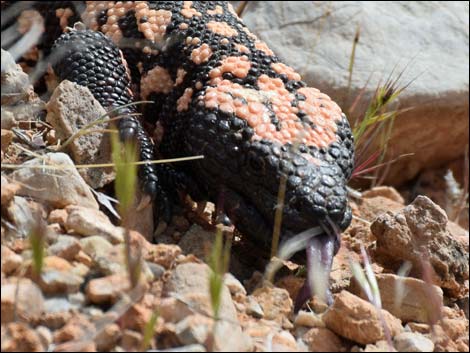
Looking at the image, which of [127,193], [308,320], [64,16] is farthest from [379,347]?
[64,16]

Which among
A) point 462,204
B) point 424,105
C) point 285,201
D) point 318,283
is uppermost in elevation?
point 285,201

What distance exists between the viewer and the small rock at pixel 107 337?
1.69 meters

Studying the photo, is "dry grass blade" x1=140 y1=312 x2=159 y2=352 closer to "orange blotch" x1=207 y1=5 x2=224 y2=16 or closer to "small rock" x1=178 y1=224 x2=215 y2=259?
"small rock" x1=178 y1=224 x2=215 y2=259

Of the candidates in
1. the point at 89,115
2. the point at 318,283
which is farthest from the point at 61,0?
the point at 318,283

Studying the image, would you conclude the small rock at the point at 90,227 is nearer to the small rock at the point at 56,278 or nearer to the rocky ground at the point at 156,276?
the rocky ground at the point at 156,276

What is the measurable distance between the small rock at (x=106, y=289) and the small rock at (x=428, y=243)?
3.14 feet

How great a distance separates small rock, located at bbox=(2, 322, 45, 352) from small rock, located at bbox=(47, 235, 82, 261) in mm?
259

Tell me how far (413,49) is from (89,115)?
2087mm

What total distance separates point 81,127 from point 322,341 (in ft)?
3.15

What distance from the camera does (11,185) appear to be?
198 cm

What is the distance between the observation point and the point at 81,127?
2.43 metres

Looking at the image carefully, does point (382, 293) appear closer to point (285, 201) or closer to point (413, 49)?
point (285, 201)

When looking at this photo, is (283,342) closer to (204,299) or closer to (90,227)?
(204,299)

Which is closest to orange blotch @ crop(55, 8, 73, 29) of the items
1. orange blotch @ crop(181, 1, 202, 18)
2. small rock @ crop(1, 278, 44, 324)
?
orange blotch @ crop(181, 1, 202, 18)
